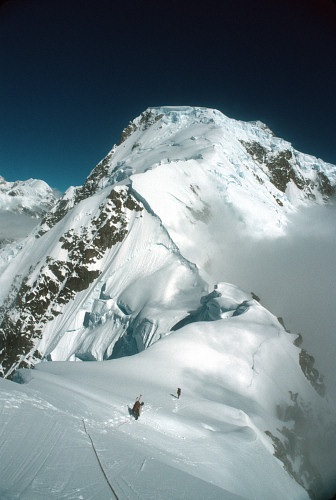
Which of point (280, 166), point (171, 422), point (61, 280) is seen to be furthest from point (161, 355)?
point (280, 166)

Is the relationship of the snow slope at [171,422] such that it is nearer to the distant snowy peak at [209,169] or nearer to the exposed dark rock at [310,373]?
the exposed dark rock at [310,373]

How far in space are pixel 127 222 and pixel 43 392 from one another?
3255cm

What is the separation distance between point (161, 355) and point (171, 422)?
733cm

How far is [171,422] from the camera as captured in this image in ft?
31.1

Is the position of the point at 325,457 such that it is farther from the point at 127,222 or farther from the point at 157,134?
the point at 157,134

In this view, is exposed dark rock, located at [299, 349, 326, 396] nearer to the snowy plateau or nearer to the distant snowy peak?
the snowy plateau

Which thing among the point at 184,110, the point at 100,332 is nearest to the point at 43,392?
the point at 100,332

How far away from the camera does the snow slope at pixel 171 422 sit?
15.8ft

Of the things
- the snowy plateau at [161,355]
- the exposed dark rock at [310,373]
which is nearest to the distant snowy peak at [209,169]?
the snowy plateau at [161,355]

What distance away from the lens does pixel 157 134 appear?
71.9 metres

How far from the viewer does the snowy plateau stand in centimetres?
552

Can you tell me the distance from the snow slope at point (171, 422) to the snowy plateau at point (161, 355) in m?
0.05

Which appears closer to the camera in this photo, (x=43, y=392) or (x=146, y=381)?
(x=43, y=392)

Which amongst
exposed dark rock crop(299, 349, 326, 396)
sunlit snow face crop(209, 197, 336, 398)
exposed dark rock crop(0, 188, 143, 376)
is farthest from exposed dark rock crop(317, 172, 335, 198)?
exposed dark rock crop(299, 349, 326, 396)
